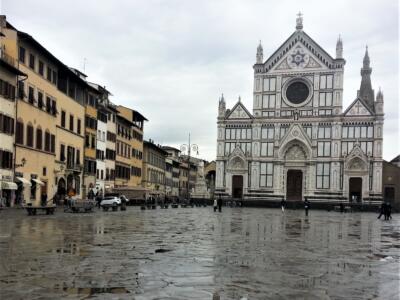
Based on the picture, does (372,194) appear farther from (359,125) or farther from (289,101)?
(289,101)

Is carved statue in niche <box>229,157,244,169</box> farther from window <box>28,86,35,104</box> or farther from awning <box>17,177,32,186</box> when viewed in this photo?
awning <box>17,177,32,186</box>

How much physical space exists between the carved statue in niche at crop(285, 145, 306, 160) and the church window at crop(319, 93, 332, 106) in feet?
26.0

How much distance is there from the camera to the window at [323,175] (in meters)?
83.8

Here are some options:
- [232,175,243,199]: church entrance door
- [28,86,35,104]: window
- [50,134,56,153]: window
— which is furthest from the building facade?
[232,175,243,199]: church entrance door

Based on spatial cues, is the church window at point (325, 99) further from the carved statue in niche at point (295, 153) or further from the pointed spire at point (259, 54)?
the pointed spire at point (259, 54)

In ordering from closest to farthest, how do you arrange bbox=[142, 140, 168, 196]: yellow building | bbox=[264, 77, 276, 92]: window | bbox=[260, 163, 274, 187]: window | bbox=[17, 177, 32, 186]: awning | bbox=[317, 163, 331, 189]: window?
1. bbox=[17, 177, 32, 186]: awning
2. bbox=[317, 163, 331, 189]: window
3. bbox=[260, 163, 274, 187]: window
4. bbox=[264, 77, 276, 92]: window
5. bbox=[142, 140, 168, 196]: yellow building

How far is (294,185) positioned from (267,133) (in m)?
9.52

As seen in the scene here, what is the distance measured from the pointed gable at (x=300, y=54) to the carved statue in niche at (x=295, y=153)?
523 inches

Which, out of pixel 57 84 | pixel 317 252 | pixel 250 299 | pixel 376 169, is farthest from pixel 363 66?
pixel 250 299

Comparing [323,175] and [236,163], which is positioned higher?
[236,163]

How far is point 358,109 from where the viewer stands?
8275 cm

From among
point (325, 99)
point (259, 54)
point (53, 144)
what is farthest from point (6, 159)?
point (259, 54)

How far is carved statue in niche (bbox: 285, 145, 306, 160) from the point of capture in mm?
86125

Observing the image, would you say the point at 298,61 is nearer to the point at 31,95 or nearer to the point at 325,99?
the point at 325,99
